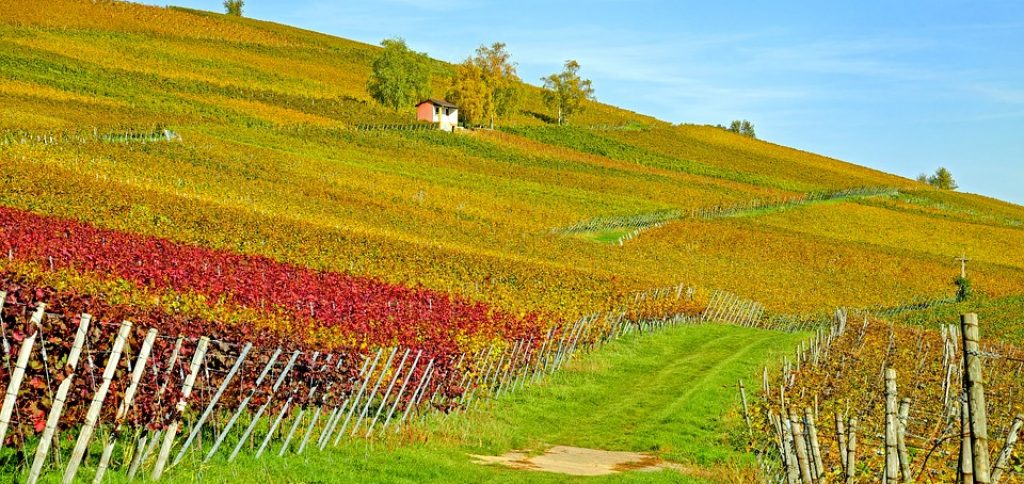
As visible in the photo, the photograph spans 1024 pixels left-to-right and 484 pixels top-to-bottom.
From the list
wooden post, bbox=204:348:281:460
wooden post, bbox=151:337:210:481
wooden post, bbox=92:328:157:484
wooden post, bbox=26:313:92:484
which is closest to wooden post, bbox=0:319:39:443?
wooden post, bbox=26:313:92:484

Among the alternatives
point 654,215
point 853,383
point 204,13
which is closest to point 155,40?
point 204,13

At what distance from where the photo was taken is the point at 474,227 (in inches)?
2621

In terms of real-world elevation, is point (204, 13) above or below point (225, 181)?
above

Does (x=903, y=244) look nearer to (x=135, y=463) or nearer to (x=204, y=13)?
(x=135, y=463)

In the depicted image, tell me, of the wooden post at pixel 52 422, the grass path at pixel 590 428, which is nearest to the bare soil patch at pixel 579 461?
the grass path at pixel 590 428

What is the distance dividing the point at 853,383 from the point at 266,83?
339 feet

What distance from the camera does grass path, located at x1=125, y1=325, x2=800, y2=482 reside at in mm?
16641

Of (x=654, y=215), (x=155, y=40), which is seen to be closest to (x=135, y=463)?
(x=654, y=215)

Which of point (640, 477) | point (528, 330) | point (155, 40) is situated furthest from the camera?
point (155, 40)

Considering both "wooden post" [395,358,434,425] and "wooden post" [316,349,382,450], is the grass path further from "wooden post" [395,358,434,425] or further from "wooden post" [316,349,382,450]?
"wooden post" [395,358,434,425]

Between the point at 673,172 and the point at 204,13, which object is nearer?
the point at 673,172

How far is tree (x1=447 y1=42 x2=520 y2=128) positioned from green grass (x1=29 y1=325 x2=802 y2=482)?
277 ft

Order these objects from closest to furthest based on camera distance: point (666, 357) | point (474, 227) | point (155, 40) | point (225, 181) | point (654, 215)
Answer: point (666, 357) < point (225, 181) < point (474, 227) < point (654, 215) < point (155, 40)

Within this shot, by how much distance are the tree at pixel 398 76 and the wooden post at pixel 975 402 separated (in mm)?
118994
